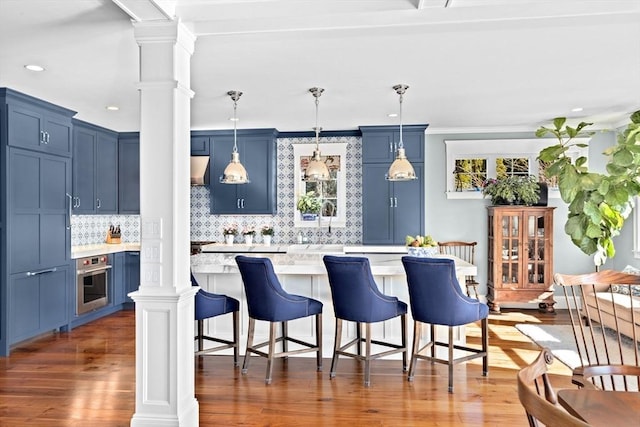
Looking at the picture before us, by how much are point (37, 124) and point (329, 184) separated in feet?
12.1

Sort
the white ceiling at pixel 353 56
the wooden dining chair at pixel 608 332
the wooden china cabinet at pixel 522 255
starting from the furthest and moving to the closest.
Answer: the wooden china cabinet at pixel 522 255 < the white ceiling at pixel 353 56 < the wooden dining chair at pixel 608 332

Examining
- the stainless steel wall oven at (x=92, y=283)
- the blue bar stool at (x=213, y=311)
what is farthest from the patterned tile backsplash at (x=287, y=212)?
the blue bar stool at (x=213, y=311)

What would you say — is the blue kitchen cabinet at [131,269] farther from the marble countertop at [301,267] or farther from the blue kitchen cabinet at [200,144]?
the marble countertop at [301,267]

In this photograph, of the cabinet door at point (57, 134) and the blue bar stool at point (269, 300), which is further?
the cabinet door at point (57, 134)

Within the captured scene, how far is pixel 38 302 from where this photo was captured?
15.5 feet

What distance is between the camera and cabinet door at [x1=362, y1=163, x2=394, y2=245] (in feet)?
20.5

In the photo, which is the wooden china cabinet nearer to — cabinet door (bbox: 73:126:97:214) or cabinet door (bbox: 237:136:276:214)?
cabinet door (bbox: 237:136:276:214)

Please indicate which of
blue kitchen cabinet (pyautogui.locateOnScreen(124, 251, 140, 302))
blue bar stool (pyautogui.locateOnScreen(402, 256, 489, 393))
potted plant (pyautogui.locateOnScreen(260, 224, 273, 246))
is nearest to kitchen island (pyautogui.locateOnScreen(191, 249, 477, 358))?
blue bar stool (pyautogui.locateOnScreen(402, 256, 489, 393))

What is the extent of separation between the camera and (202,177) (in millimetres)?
6516

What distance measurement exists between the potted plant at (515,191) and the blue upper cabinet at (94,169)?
208 inches

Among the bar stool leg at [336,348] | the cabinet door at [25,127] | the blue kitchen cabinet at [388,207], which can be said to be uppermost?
the cabinet door at [25,127]

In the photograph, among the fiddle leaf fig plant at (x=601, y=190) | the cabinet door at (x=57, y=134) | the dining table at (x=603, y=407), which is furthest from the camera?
the cabinet door at (x=57, y=134)

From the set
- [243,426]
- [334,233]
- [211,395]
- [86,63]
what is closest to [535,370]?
[243,426]

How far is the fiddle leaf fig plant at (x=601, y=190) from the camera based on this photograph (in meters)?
1.89
